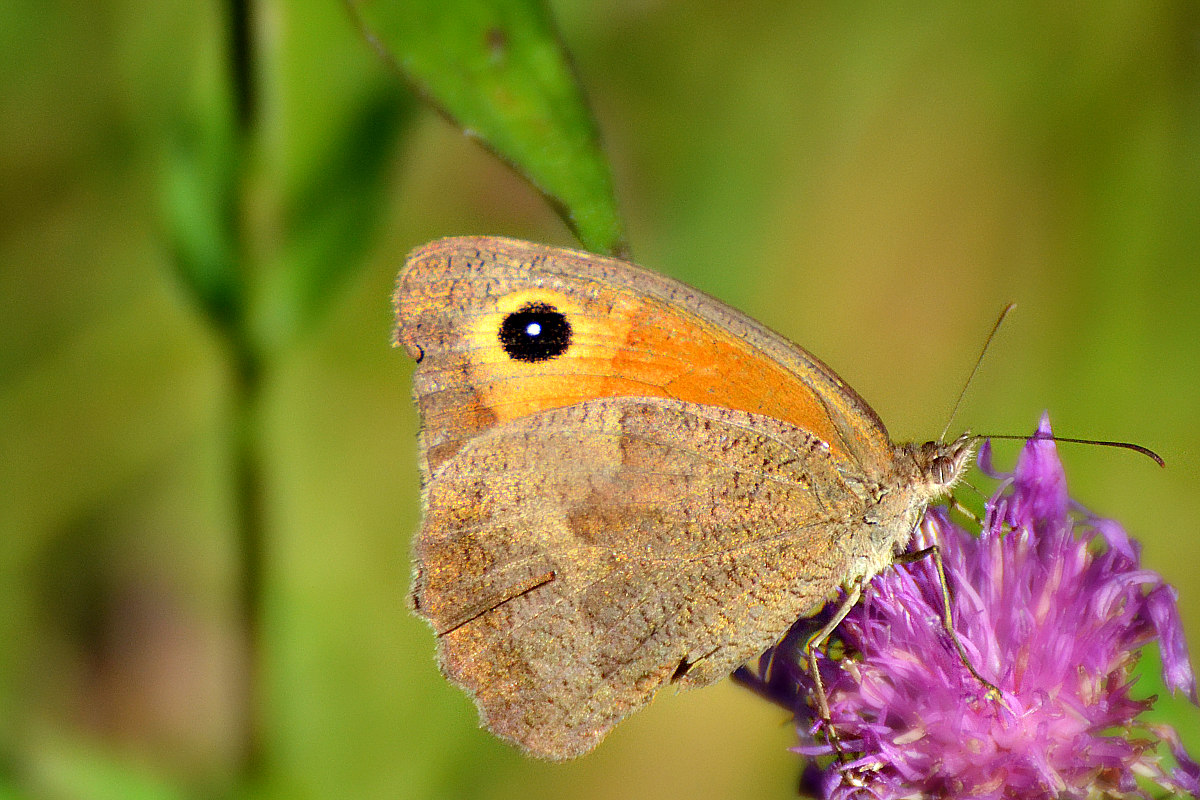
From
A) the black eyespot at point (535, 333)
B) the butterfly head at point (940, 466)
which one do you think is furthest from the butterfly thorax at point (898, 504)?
the black eyespot at point (535, 333)

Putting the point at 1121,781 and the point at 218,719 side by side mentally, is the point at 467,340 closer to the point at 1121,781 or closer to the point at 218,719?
the point at 1121,781

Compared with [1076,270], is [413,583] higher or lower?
lower

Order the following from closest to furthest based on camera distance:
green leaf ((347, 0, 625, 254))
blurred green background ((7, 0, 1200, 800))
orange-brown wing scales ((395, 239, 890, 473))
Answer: green leaf ((347, 0, 625, 254)), orange-brown wing scales ((395, 239, 890, 473)), blurred green background ((7, 0, 1200, 800))

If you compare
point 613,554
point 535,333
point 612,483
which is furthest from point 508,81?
point 613,554

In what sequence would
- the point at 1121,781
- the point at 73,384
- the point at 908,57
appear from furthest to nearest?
the point at 908,57 → the point at 73,384 → the point at 1121,781

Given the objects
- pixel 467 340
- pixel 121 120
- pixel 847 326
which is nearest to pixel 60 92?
pixel 121 120

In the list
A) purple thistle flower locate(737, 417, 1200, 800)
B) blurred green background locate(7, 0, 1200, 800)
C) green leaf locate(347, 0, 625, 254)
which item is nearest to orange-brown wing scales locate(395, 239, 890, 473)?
green leaf locate(347, 0, 625, 254)

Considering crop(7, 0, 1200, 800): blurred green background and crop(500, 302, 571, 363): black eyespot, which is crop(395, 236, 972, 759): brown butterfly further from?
crop(7, 0, 1200, 800): blurred green background
